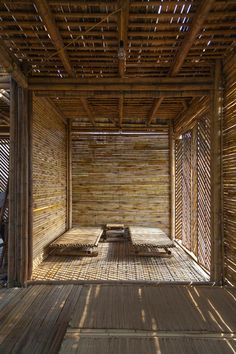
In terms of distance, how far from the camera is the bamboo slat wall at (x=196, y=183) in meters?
5.66

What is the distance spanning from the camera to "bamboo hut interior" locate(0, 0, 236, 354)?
294 centimetres

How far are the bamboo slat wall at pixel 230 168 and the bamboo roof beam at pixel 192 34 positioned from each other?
2.17ft

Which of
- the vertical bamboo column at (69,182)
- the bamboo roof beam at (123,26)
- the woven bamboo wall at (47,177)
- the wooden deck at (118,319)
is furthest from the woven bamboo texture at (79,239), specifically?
the bamboo roof beam at (123,26)

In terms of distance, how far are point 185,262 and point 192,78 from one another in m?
3.35

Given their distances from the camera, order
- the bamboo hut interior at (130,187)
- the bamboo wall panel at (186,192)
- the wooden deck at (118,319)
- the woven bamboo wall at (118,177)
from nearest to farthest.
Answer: the wooden deck at (118,319) → the bamboo hut interior at (130,187) → the bamboo wall panel at (186,192) → the woven bamboo wall at (118,177)

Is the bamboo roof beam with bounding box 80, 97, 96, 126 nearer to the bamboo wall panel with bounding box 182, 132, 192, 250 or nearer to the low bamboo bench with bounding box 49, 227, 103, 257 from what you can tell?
the bamboo wall panel with bounding box 182, 132, 192, 250

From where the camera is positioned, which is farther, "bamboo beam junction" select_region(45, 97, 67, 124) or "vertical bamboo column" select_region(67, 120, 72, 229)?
"vertical bamboo column" select_region(67, 120, 72, 229)

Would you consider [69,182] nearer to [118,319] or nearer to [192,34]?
[118,319]

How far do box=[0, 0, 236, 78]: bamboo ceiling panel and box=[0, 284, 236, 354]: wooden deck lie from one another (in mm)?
3105

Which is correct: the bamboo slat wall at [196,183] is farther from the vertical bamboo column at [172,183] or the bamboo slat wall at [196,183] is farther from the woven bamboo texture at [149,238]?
the woven bamboo texture at [149,238]

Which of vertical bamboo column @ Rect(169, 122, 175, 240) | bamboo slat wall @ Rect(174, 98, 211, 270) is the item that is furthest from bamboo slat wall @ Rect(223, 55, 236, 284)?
vertical bamboo column @ Rect(169, 122, 175, 240)

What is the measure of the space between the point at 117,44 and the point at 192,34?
91 cm

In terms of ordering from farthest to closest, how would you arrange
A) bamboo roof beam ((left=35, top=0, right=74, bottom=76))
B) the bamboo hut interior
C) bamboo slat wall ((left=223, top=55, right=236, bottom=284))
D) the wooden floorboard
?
bamboo slat wall ((left=223, top=55, right=236, bottom=284)) → the bamboo hut interior → bamboo roof beam ((left=35, top=0, right=74, bottom=76)) → the wooden floorboard

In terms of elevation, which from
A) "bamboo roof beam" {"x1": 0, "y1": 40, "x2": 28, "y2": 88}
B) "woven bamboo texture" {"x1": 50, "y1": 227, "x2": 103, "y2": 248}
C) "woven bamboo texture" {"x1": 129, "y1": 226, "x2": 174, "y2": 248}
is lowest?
"woven bamboo texture" {"x1": 50, "y1": 227, "x2": 103, "y2": 248}
